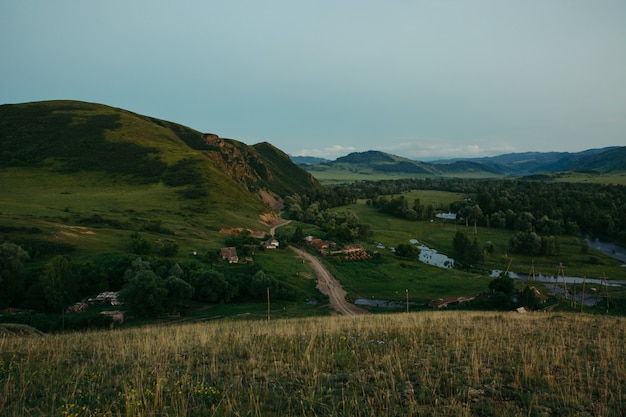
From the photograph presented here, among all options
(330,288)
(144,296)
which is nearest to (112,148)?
(144,296)

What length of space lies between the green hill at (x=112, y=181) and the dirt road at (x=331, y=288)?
23485 millimetres

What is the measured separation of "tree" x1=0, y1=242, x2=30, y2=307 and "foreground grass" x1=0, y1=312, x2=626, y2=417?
135ft

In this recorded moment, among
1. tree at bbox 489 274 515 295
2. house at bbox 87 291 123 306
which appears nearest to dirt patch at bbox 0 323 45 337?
house at bbox 87 291 123 306

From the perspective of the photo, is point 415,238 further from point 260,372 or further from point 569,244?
point 260,372

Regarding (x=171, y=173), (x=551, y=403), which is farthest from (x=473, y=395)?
(x=171, y=173)

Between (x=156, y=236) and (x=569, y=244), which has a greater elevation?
(x=156, y=236)

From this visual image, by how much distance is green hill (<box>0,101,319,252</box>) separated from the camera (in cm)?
7656

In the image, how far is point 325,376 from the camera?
309 inches

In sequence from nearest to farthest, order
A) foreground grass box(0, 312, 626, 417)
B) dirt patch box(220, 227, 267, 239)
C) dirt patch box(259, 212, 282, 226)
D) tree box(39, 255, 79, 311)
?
foreground grass box(0, 312, 626, 417) < tree box(39, 255, 79, 311) < dirt patch box(220, 227, 267, 239) < dirt patch box(259, 212, 282, 226)

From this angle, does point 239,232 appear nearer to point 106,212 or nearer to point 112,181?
point 106,212

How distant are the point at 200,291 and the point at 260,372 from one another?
4600 cm

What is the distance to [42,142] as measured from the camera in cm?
14650

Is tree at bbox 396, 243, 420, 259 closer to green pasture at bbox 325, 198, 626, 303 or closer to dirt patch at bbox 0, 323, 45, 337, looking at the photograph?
green pasture at bbox 325, 198, 626, 303

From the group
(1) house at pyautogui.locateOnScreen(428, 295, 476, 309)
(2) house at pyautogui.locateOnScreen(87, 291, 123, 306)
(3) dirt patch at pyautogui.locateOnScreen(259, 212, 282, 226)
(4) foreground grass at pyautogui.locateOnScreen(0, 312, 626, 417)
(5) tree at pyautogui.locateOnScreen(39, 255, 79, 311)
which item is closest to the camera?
(4) foreground grass at pyautogui.locateOnScreen(0, 312, 626, 417)
